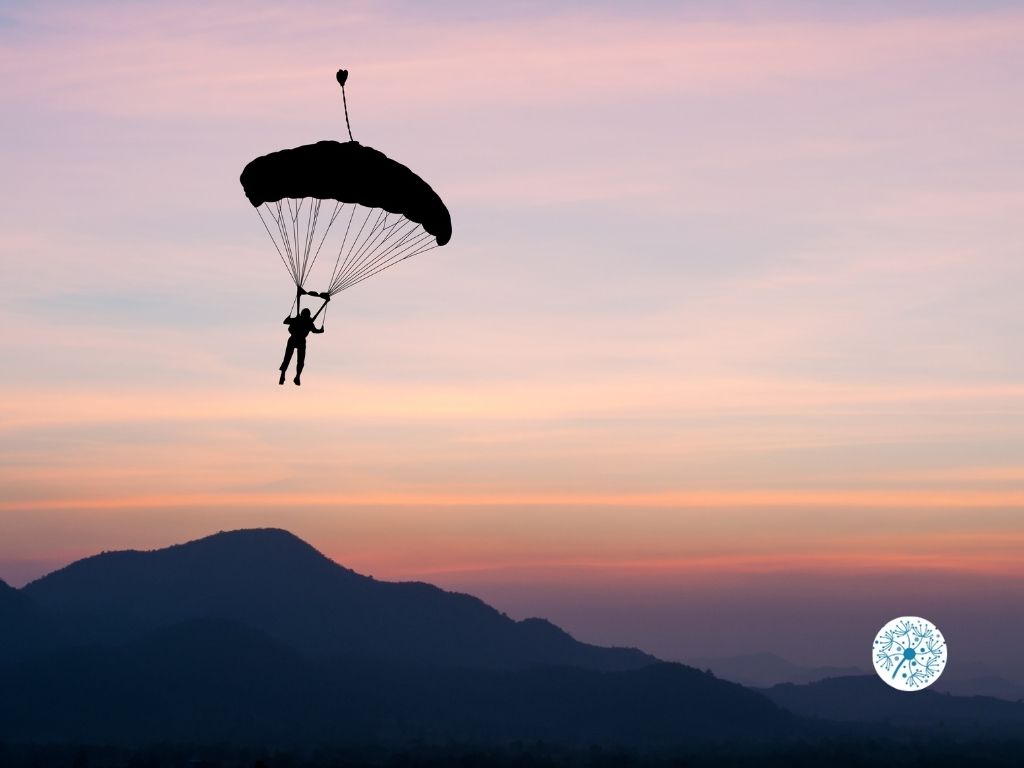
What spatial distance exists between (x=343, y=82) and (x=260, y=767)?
75.7ft

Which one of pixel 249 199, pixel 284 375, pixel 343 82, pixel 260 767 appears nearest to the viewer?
pixel 260 767

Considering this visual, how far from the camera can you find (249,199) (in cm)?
5588

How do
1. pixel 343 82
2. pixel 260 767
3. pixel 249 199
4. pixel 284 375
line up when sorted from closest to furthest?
pixel 260 767
pixel 343 82
pixel 284 375
pixel 249 199

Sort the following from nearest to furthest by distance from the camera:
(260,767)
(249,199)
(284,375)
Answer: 1. (260,767)
2. (284,375)
3. (249,199)

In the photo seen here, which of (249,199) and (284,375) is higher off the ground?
(249,199)

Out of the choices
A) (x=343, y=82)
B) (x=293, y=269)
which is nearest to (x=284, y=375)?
(x=293, y=269)

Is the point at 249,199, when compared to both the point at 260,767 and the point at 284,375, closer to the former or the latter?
the point at 284,375

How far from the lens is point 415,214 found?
182ft

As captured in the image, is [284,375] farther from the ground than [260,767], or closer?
farther from the ground

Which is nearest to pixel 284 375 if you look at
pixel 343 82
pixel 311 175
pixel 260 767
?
pixel 311 175

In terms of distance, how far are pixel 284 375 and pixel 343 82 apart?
11084 millimetres

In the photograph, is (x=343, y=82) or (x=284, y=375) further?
(x=284, y=375)

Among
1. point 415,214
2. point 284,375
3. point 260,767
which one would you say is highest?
point 415,214

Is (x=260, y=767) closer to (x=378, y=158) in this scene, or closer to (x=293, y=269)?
(x=293, y=269)
